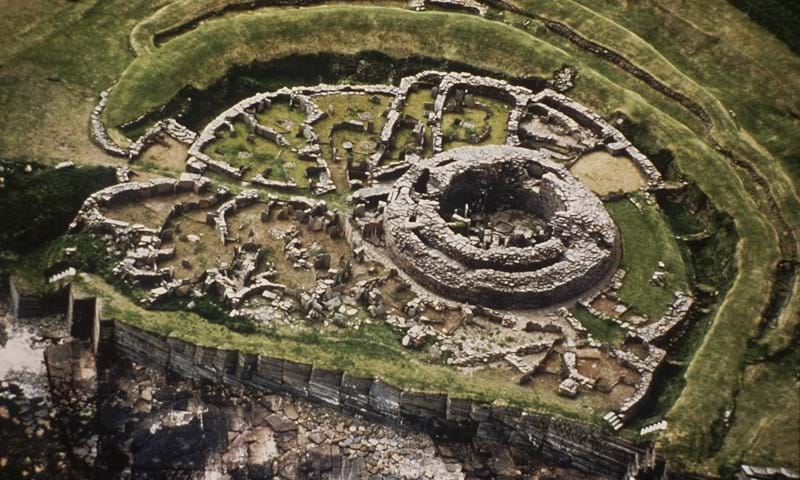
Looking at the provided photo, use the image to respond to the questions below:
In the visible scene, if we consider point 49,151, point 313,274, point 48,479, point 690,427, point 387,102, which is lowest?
point 48,479

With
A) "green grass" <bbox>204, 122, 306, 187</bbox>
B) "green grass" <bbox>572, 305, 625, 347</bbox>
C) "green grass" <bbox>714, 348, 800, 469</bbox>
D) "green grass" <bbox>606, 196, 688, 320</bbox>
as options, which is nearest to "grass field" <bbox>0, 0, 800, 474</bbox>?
"green grass" <bbox>714, 348, 800, 469</bbox>

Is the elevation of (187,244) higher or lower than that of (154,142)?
lower

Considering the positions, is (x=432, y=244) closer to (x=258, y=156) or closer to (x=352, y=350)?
(x=352, y=350)

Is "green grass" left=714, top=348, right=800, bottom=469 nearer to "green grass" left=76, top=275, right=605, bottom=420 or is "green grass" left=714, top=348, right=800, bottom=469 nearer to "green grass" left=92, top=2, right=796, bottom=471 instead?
"green grass" left=92, top=2, right=796, bottom=471

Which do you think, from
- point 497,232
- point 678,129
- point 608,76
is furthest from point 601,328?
point 608,76

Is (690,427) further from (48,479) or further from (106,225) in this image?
(106,225)

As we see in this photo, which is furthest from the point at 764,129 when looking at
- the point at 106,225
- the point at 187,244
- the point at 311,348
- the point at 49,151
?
the point at 49,151

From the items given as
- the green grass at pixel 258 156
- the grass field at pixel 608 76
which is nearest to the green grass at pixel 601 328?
the grass field at pixel 608 76
